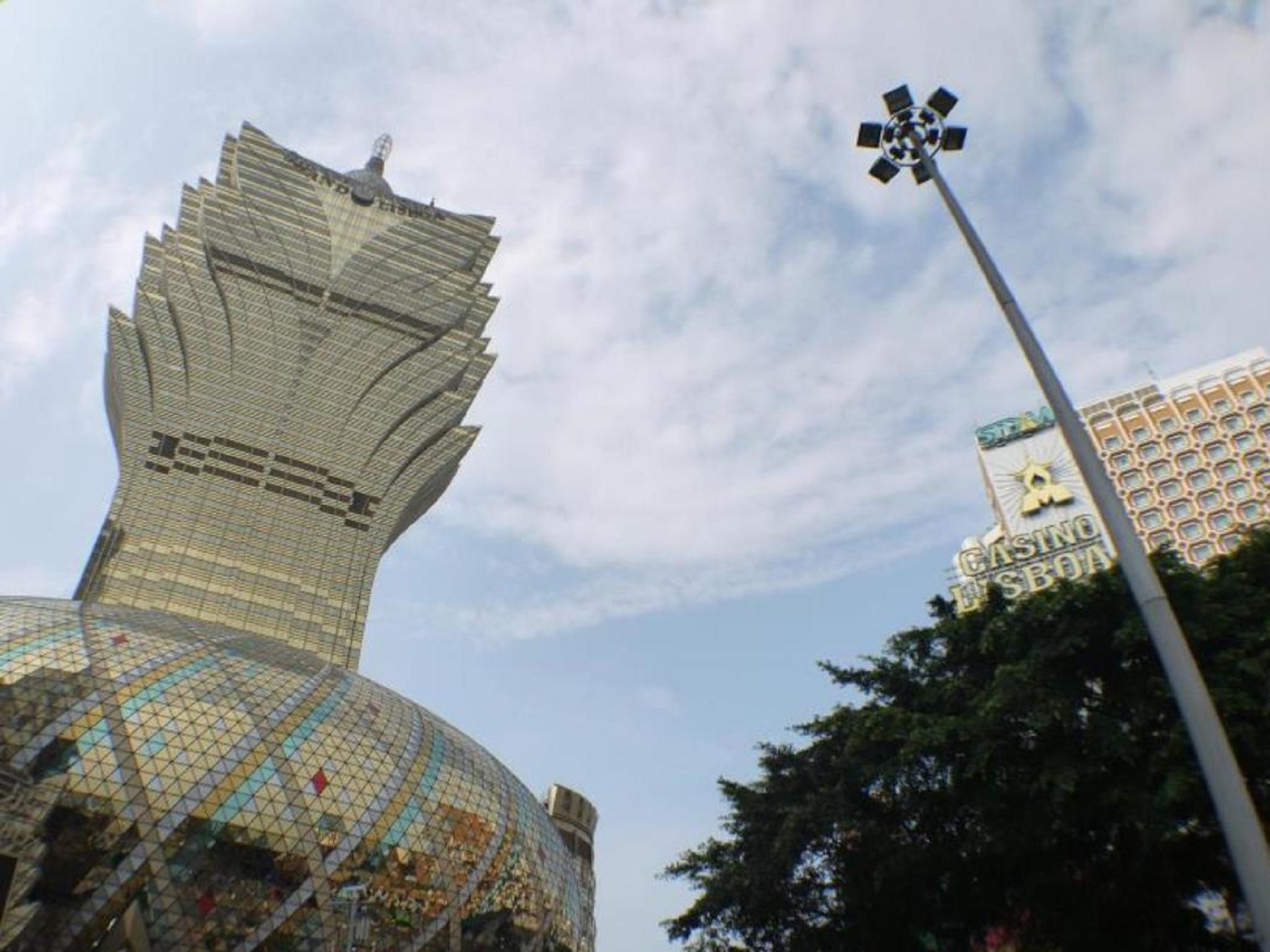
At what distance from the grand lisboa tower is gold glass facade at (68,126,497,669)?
221 millimetres

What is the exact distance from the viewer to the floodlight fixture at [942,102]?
448 inches

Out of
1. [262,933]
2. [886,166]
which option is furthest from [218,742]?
[886,166]

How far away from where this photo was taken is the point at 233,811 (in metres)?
41.3

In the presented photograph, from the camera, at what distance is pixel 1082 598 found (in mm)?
21688

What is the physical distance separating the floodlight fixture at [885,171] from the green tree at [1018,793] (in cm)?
1268

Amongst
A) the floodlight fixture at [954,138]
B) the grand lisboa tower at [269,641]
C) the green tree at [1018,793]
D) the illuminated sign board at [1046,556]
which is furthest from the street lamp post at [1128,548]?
the illuminated sign board at [1046,556]

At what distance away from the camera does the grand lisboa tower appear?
38875mm

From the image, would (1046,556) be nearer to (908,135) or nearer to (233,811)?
(233,811)

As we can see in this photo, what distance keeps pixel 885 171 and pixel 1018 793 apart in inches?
631

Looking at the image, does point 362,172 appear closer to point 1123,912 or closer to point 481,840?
point 481,840

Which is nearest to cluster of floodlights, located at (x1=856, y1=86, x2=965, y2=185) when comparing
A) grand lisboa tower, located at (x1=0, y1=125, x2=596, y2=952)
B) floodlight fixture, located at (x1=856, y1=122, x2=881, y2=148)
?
floodlight fixture, located at (x1=856, y1=122, x2=881, y2=148)

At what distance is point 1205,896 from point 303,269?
282ft

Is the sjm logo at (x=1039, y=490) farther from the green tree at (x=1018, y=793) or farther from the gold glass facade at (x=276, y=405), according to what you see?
the green tree at (x=1018, y=793)

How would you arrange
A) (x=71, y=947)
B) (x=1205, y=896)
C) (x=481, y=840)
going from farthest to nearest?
(x=481, y=840)
(x=71, y=947)
(x=1205, y=896)
